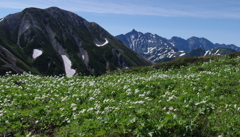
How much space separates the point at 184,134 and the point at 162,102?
12.8ft

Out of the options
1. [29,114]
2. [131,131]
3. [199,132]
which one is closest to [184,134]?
[199,132]

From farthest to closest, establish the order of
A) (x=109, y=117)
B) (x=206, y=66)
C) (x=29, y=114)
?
1. (x=206, y=66)
2. (x=29, y=114)
3. (x=109, y=117)

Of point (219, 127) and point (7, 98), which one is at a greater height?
point (219, 127)

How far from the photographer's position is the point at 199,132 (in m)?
7.57

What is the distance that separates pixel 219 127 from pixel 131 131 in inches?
125

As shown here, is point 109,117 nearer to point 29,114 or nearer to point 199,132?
point 199,132

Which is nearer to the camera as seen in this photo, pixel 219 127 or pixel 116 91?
pixel 219 127

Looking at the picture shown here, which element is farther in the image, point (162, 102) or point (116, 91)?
point (116, 91)

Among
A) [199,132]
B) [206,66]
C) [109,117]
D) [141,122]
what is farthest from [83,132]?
[206,66]

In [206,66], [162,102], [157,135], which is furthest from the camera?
[206,66]

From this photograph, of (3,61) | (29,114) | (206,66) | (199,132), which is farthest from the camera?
(3,61)

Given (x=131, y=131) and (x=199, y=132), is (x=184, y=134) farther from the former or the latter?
(x=131, y=131)

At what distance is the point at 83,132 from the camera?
25.4 feet

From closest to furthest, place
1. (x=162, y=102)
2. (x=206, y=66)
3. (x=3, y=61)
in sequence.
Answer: (x=162, y=102), (x=206, y=66), (x=3, y=61)
